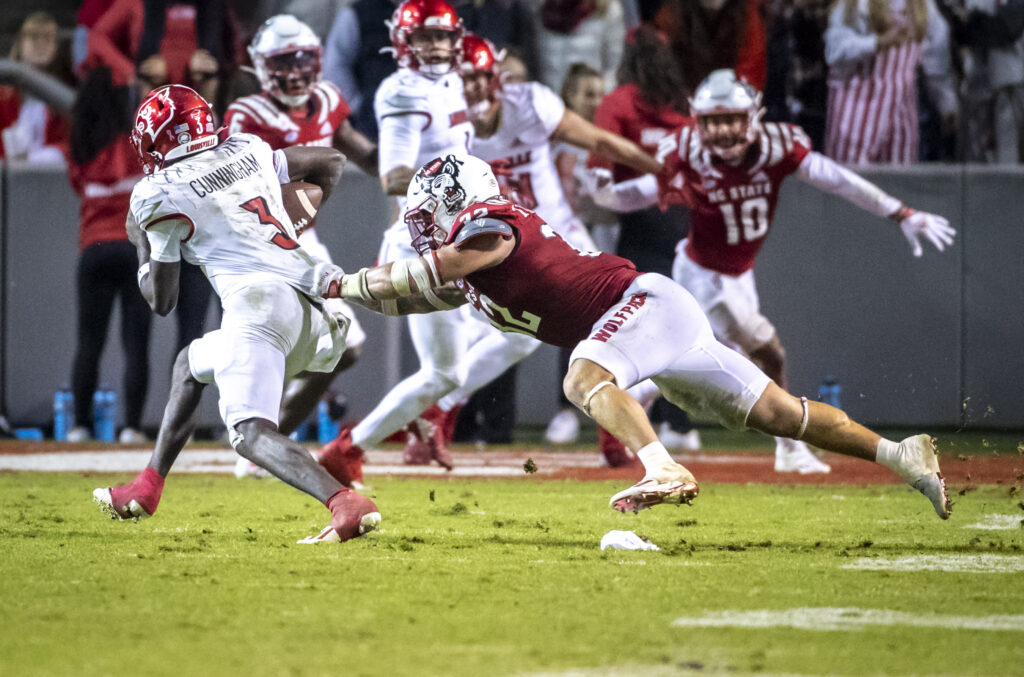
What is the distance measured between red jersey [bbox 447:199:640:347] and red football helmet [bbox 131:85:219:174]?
1.19m

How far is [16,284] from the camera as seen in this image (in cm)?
1083

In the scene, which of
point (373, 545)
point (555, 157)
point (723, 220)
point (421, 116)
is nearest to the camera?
point (373, 545)

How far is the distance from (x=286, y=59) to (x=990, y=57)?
5052 mm

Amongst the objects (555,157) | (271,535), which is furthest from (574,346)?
(555,157)

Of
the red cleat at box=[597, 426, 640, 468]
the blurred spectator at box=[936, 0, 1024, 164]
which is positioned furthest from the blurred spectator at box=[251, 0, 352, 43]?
the blurred spectator at box=[936, 0, 1024, 164]

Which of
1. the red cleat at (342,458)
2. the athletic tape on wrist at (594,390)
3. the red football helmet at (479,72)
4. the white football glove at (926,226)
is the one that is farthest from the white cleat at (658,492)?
the red football helmet at (479,72)

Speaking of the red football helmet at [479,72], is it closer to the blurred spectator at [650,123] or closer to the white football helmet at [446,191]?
the blurred spectator at [650,123]

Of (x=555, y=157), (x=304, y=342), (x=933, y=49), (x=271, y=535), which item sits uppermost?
(x=933, y=49)

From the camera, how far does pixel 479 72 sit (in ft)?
26.2

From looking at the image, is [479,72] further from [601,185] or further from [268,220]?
[268,220]

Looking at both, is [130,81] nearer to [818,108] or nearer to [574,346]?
[818,108]

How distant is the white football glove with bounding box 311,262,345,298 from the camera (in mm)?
5285

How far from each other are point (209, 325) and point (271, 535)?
5140 mm

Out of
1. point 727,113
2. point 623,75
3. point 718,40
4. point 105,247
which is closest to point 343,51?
point 623,75
